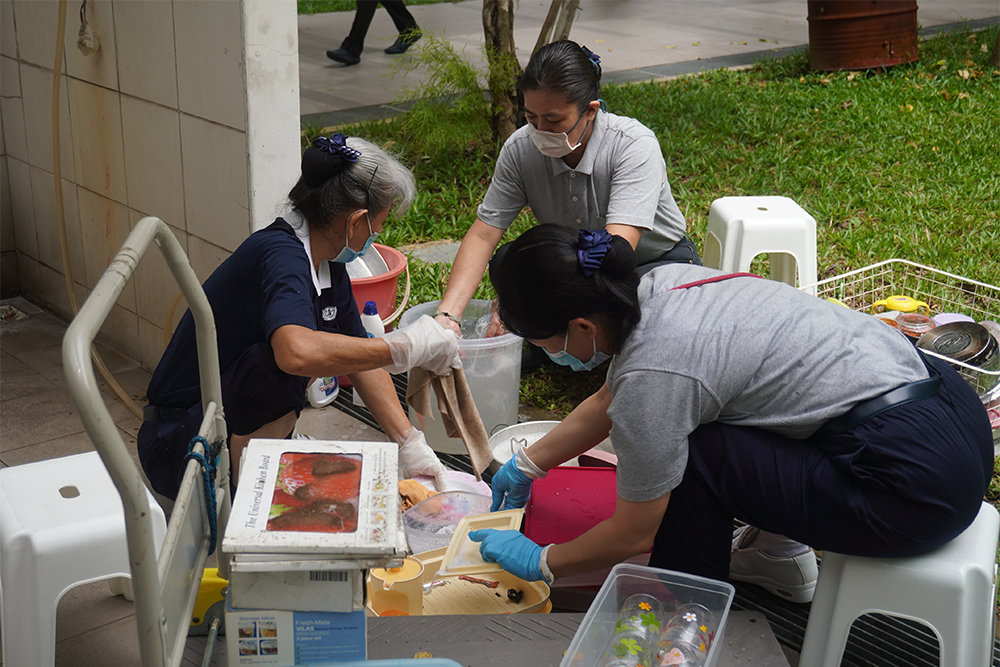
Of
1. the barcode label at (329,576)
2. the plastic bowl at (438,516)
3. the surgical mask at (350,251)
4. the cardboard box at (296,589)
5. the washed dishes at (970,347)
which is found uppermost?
the surgical mask at (350,251)

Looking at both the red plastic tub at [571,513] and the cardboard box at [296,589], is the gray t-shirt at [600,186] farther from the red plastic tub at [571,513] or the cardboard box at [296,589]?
the cardboard box at [296,589]

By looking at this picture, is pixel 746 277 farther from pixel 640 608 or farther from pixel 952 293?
pixel 952 293

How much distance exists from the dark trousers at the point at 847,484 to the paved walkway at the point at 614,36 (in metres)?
5.05

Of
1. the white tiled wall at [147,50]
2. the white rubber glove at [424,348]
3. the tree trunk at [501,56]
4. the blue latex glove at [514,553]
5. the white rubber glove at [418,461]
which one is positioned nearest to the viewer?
the blue latex glove at [514,553]

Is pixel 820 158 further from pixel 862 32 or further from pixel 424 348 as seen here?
pixel 424 348

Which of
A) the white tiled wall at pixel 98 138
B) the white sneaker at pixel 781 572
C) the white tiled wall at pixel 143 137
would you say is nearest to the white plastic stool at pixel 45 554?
the white tiled wall at pixel 143 137

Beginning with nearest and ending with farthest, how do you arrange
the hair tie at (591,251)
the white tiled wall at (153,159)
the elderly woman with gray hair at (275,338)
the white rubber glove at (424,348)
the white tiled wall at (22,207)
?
the hair tie at (591,251), the elderly woman with gray hair at (275,338), the white rubber glove at (424,348), the white tiled wall at (153,159), the white tiled wall at (22,207)

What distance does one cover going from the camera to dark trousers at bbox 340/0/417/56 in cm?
817

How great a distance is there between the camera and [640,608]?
6.27 ft

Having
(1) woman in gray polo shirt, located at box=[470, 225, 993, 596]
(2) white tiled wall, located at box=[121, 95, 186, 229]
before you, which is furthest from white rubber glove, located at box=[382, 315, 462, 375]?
(2) white tiled wall, located at box=[121, 95, 186, 229]

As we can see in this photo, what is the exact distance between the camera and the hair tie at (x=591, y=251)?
5.76ft

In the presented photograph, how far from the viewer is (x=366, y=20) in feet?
27.2

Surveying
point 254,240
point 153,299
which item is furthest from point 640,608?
point 153,299

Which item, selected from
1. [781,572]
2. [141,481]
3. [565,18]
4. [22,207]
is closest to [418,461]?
[781,572]
